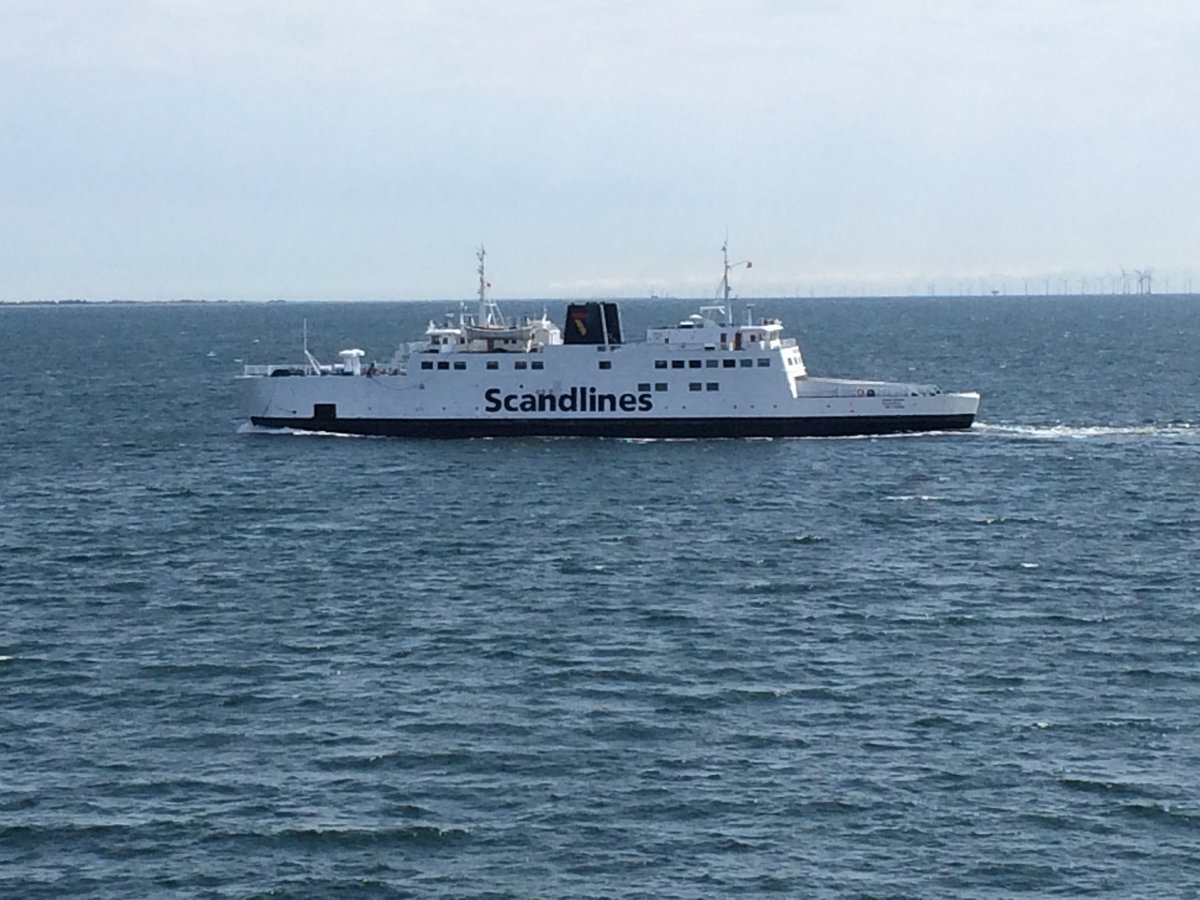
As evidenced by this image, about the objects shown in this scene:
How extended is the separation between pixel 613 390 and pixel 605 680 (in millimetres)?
42878

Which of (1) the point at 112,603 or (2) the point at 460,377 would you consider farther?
(2) the point at 460,377

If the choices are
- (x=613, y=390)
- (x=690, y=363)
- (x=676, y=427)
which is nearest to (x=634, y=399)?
(x=613, y=390)

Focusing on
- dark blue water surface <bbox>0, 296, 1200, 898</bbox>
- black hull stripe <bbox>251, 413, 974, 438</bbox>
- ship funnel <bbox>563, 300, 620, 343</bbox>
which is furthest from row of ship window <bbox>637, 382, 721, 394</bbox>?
dark blue water surface <bbox>0, 296, 1200, 898</bbox>

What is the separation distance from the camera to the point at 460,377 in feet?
266

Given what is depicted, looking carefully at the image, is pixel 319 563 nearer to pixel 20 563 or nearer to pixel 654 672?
pixel 20 563

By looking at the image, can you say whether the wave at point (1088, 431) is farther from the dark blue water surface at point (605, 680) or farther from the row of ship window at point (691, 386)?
the row of ship window at point (691, 386)

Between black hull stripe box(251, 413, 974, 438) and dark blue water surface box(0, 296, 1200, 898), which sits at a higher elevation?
black hull stripe box(251, 413, 974, 438)

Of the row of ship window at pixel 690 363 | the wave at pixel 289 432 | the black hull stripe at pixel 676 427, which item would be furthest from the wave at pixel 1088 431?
the wave at pixel 289 432

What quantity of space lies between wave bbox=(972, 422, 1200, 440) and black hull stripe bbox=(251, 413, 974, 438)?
3.38 m

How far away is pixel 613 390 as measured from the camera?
8031 centimetres

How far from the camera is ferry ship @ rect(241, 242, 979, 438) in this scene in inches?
3135

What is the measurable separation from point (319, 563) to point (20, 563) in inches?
376

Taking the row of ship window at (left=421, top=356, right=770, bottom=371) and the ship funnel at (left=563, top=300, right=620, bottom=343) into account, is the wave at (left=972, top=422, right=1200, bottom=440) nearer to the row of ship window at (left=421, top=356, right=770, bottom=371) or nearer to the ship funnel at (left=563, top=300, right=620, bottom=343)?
the row of ship window at (left=421, top=356, right=770, bottom=371)

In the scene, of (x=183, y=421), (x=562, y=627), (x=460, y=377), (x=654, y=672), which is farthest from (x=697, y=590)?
(x=183, y=421)
